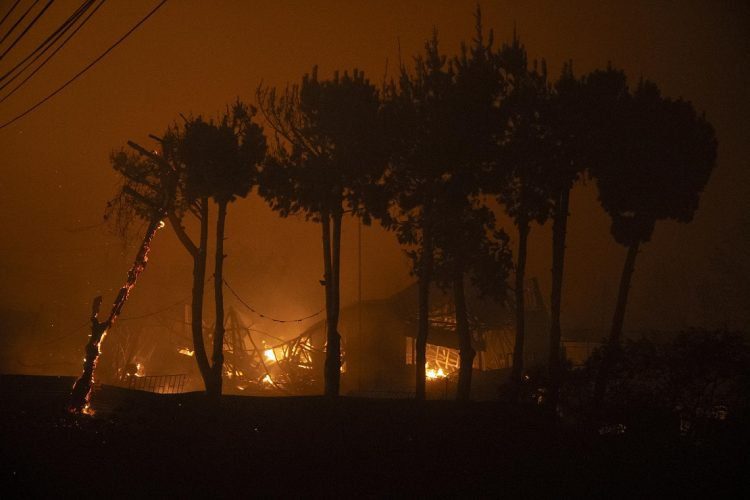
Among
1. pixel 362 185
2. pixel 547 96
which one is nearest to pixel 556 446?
pixel 362 185

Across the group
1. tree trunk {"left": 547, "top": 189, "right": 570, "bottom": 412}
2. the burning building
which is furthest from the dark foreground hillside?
the burning building

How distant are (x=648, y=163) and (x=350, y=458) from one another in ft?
49.2

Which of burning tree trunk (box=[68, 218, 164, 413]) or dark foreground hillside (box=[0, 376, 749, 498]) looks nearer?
dark foreground hillside (box=[0, 376, 749, 498])

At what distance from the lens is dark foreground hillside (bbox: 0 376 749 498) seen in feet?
34.7

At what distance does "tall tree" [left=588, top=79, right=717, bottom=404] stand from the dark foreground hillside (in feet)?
22.7

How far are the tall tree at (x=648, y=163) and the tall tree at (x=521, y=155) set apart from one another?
2019mm

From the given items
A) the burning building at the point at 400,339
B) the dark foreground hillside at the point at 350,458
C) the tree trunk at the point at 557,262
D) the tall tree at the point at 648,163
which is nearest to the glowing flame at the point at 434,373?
the burning building at the point at 400,339

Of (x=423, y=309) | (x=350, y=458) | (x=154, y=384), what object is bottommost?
(x=350, y=458)

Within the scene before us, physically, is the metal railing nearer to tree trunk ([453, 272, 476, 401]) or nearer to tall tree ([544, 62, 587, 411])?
tree trunk ([453, 272, 476, 401])

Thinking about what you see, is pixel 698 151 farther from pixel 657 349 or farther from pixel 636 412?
pixel 636 412

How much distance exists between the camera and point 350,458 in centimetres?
1241

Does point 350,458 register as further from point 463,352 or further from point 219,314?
point 219,314

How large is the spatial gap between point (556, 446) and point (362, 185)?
1142 cm

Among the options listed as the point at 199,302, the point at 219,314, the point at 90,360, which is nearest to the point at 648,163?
the point at 219,314
